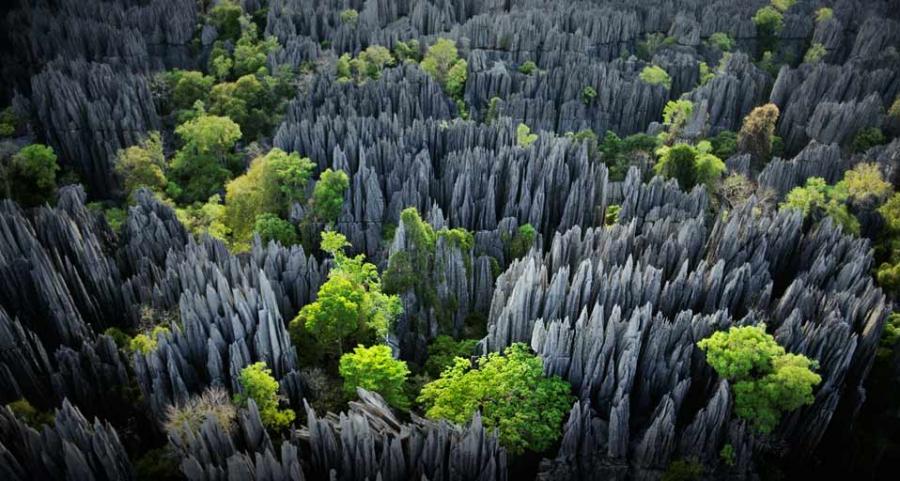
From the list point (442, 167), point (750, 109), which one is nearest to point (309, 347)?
point (442, 167)

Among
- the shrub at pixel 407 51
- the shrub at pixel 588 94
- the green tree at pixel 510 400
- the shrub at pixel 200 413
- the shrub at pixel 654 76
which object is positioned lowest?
the green tree at pixel 510 400

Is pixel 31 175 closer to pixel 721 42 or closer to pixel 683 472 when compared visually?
pixel 683 472

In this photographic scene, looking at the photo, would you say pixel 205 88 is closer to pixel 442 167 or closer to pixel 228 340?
pixel 442 167

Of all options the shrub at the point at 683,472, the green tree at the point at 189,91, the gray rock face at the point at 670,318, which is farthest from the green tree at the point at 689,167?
the green tree at the point at 189,91

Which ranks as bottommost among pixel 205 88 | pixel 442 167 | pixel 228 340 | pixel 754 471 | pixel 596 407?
pixel 754 471

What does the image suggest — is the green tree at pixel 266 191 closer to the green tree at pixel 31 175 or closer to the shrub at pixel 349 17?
the green tree at pixel 31 175

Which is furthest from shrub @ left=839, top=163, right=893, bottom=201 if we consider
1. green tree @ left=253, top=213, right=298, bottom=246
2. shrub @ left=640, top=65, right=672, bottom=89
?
green tree @ left=253, top=213, right=298, bottom=246

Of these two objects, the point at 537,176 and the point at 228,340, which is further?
the point at 537,176

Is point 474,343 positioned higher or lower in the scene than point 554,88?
lower

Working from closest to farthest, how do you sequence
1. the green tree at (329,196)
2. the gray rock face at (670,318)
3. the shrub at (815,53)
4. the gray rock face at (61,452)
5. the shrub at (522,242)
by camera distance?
the gray rock face at (61,452), the gray rock face at (670,318), the shrub at (522,242), the green tree at (329,196), the shrub at (815,53)
